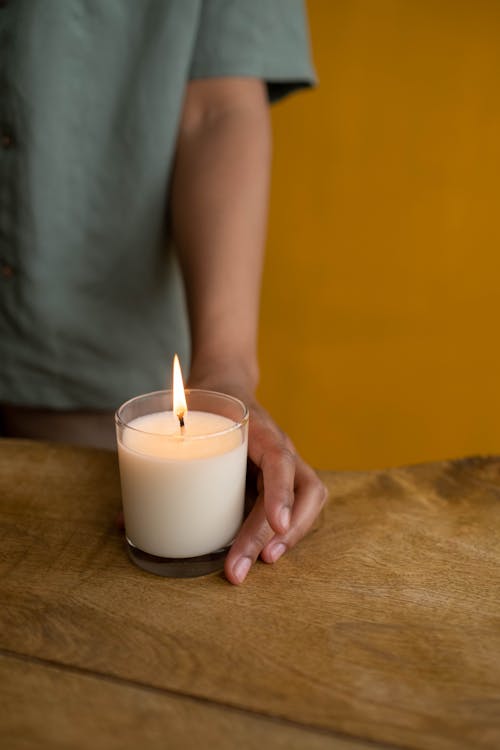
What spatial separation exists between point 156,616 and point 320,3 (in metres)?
1.49

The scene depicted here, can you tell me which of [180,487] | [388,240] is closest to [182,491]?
[180,487]

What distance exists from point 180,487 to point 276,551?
3.6 inches

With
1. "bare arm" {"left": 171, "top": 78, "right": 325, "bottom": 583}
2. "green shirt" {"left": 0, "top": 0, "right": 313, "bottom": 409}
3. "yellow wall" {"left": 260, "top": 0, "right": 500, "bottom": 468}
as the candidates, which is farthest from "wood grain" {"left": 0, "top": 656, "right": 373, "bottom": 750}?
"yellow wall" {"left": 260, "top": 0, "right": 500, "bottom": 468}

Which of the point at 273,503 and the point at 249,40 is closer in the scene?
the point at 273,503

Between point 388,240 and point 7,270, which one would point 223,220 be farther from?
point 388,240

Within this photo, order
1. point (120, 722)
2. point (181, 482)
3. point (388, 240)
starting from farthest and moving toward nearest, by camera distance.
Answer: point (388, 240), point (181, 482), point (120, 722)

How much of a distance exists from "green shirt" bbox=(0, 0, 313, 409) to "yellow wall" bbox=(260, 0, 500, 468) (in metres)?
0.66

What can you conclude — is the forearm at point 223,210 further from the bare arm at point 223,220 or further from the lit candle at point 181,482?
the lit candle at point 181,482

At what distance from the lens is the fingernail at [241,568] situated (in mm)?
522

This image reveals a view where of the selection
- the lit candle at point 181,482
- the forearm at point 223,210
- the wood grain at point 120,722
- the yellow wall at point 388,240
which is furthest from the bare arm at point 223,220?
the yellow wall at point 388,240

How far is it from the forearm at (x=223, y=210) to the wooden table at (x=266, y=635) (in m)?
0.26

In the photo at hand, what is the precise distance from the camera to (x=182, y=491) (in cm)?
52

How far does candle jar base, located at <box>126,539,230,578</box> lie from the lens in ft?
1.74

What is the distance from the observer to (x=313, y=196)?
1.71 metres
